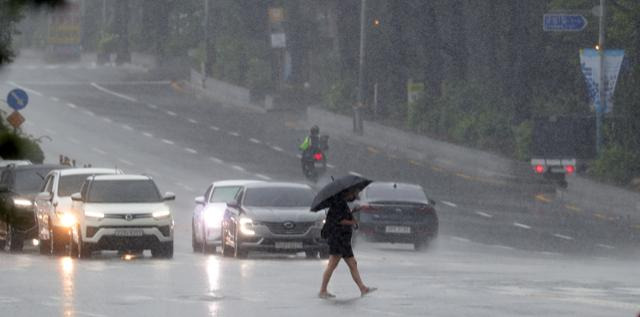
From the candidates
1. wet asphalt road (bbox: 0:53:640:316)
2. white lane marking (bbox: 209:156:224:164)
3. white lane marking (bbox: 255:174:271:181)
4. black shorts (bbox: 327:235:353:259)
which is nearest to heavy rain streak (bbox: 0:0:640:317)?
black shorts (bbox: 327:235:353:259)

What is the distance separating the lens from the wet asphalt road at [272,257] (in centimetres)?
2006

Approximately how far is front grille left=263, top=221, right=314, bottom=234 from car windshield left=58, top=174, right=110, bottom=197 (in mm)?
4726

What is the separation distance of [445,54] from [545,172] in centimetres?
2179

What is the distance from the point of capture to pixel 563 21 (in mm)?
50625

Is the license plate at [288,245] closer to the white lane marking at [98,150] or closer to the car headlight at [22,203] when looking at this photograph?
the car headlight at [22,203]

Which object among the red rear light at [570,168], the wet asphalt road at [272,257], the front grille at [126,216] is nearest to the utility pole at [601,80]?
the wet asphalt road at [272,257]

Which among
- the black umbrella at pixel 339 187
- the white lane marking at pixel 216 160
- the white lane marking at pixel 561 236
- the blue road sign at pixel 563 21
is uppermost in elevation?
the blue road sign at pixel 563 21

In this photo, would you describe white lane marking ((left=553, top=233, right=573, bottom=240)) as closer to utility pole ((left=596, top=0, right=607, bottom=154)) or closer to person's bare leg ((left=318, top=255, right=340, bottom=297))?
utility pole ((left=596, top=0, right=607, bottom=154))

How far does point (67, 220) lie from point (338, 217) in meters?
12.3

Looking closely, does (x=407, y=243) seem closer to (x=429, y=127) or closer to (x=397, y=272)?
(x=397, y=272)

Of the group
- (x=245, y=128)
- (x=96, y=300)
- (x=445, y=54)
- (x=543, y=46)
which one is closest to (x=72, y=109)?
(x=245, y=128)

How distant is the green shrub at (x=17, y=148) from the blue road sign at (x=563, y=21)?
15.9 metres

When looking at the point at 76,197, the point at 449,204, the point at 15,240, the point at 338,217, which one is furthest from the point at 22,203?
the point at 449,204

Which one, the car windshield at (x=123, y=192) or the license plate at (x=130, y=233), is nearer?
the license plate at (x=130, y=233)
